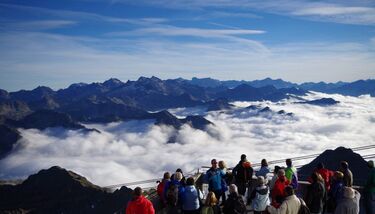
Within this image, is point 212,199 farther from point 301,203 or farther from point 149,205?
point 301,203

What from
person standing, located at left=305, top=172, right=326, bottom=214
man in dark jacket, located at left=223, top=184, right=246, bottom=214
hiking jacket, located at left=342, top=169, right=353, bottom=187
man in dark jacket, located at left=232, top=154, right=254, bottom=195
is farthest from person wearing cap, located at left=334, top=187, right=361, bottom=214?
man in dark jacket, located at left=232, top=154, right=254, bottom=195

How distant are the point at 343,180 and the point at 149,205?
8.46 m

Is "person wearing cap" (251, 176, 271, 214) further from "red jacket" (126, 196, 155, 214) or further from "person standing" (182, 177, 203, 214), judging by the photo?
"red jacket" (126, 196, 155, 214)

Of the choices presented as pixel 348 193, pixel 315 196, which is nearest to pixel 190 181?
pixel 315 196

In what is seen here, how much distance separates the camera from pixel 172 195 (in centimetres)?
1747

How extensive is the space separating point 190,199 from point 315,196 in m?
5.25

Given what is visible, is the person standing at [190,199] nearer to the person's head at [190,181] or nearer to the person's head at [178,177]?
the person's head at [190,181]

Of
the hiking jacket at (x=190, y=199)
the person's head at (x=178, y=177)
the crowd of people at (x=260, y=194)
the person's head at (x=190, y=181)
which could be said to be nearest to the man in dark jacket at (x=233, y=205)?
the crowd of people at (x=260, y=194)

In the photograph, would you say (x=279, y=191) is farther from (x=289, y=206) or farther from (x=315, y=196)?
(x=289, y=206)

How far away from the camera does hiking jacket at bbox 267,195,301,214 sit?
12641 mm

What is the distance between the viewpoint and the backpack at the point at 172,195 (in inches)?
688

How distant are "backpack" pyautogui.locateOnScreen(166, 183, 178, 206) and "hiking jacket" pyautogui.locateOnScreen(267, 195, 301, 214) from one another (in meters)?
5.72

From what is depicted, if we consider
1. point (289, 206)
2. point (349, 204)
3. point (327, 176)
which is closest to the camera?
point (289, 206)

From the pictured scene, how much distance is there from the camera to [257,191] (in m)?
15.9
